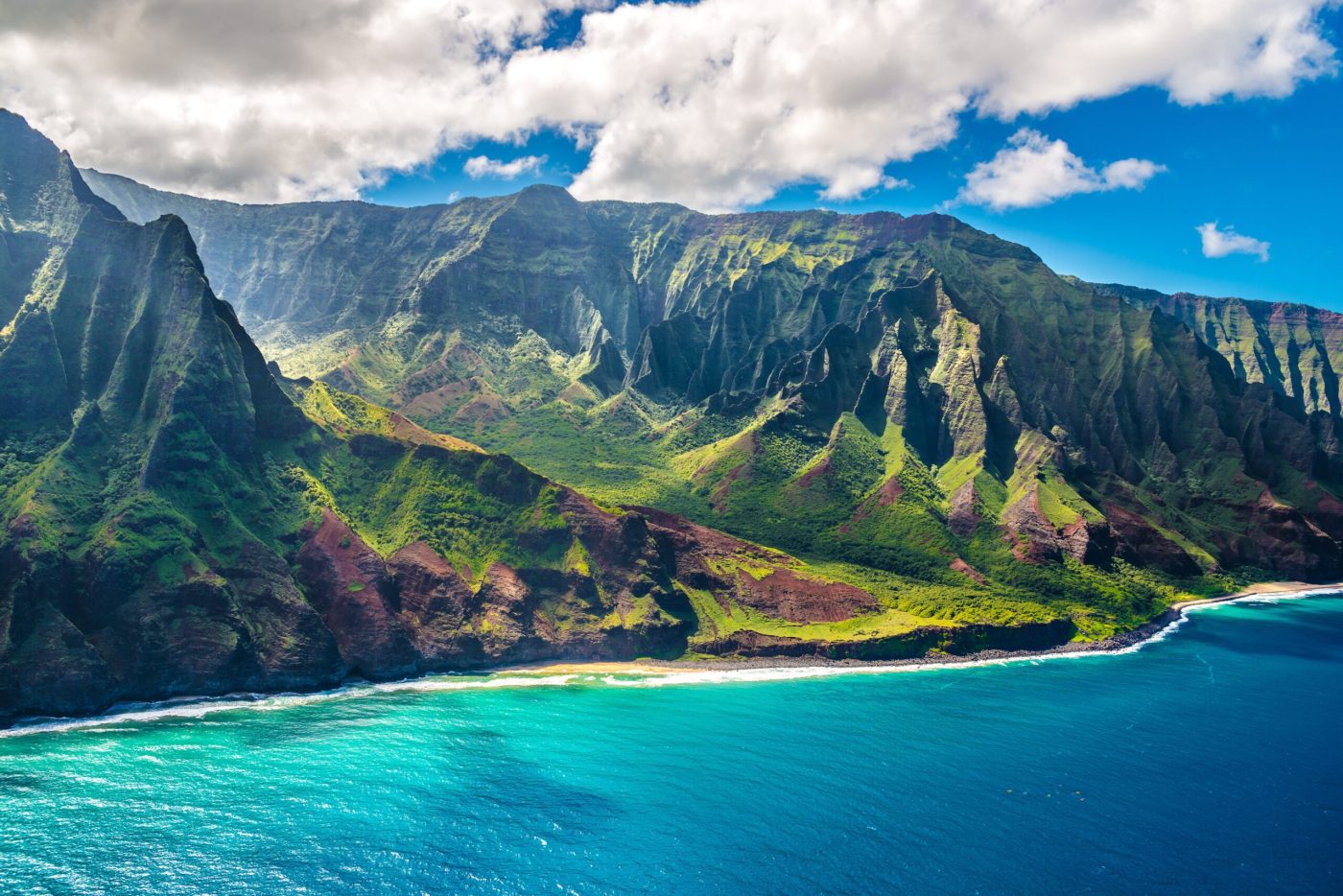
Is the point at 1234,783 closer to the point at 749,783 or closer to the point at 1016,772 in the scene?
→ the point at 1016,772

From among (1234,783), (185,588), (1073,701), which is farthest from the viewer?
(1073,701)

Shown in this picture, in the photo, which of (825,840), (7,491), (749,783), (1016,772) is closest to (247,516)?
(7,491)

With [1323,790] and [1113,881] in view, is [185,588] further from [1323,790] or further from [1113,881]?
[1323,790]

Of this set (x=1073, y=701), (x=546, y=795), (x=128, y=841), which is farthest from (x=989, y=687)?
(x=128, y=841)

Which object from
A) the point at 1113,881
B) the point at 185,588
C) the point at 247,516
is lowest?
the point at 1113,881

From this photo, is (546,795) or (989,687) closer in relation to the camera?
(546,795)

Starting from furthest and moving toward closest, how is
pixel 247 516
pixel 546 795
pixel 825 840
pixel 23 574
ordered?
1. pixel 247 516
2. pixel 23 574
3. pixel 546 795
4. pixel 825 840

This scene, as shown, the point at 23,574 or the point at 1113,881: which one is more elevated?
the point at 23,574
